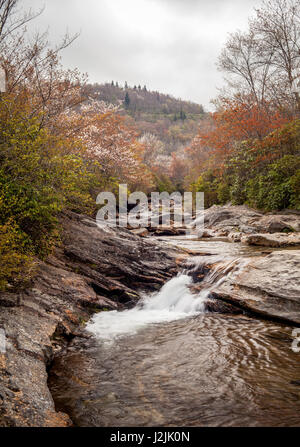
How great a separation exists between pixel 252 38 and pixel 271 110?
17.1 feet

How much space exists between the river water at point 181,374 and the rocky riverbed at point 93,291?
33cm

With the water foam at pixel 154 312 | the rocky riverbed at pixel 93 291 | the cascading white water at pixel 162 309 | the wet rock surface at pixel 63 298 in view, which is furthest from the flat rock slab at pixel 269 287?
the wet rock surface at pixel 63 298

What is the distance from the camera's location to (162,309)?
25.5 ft

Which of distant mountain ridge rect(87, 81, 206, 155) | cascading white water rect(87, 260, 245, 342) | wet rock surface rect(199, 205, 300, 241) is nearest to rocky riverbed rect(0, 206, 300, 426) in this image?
cascading white water rect(87, 260, 245, 342)

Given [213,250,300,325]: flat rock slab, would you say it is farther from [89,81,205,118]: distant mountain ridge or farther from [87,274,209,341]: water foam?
[89,81,205,118]: distant mountain ridge

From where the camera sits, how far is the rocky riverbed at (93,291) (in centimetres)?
345

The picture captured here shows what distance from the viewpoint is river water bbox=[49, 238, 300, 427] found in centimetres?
336

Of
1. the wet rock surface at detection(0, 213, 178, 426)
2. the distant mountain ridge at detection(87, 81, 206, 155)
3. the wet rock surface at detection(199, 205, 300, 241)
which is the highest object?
the distant mountain ridge at detection(87, 81, 206, 155)

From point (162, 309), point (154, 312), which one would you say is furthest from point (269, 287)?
point (154, 312)

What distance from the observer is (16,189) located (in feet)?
18.6

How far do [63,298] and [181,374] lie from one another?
10.9ft

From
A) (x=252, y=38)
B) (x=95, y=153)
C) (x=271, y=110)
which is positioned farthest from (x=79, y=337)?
(x=252, y=38)

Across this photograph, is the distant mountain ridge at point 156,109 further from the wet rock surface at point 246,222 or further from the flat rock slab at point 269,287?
the flat rock slab at point 269,287

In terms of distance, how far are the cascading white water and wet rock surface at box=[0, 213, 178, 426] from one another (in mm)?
317
